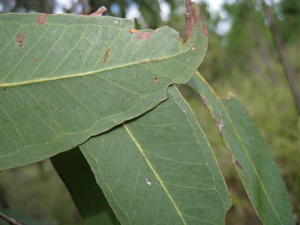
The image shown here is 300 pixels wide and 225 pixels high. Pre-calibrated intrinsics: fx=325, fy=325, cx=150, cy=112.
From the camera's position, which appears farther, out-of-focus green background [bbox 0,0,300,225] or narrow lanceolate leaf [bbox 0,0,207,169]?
out-of-focus green background [bbox 0,0,300,225]

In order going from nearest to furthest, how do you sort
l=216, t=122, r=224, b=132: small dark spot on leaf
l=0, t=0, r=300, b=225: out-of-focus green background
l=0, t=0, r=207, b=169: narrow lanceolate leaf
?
l=0, t=0, r=207, b=169: narrow lanceolate leaf
l=216, t=122, r=224, b=132: small dark spot on leaf
l=0, t=0, r=300, b=225: out-of-focus green background

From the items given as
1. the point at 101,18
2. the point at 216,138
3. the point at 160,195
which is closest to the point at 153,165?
the point at 160,195

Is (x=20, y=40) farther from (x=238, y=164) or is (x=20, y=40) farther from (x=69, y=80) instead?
(x=238, y=164)

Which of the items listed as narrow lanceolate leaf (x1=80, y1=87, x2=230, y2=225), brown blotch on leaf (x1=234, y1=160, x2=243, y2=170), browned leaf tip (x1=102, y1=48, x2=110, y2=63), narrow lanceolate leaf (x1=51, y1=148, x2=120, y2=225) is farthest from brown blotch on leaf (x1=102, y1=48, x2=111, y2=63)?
brown blotch on leaf (x1=234, y1=160, x2=243, y2=170)

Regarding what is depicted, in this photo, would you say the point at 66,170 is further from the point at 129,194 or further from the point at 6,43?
the point at 6,43

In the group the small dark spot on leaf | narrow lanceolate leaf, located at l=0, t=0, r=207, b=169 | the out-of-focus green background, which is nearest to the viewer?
narrow lanceolate leaf, located at l=0, t=0, r=207, b=169

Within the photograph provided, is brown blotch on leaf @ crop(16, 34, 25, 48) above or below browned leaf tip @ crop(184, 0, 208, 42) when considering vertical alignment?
above

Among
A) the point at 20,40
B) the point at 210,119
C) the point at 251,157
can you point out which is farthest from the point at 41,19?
the point at 210,119

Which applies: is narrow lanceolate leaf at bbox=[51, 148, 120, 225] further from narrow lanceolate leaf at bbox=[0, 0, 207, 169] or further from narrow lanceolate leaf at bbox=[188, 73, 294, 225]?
narrow lanceolate leaf at bbox=[188, 73, 294, 225]
